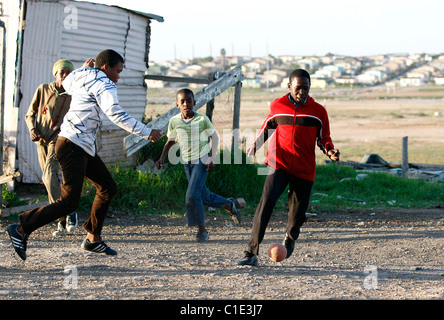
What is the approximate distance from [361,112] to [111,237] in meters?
37.5

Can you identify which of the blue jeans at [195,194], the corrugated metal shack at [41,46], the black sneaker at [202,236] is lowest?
the black sneaker at [202,236]

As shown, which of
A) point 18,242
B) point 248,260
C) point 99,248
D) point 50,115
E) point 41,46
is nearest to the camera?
point 18,242

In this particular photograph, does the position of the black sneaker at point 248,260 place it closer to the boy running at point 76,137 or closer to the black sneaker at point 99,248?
the black sneaker at point 99,248

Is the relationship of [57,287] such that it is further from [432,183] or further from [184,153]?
[432,183]

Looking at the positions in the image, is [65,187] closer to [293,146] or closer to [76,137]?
[76,137]

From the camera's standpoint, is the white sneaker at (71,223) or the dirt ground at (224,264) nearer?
the dirt ground at (224,264)

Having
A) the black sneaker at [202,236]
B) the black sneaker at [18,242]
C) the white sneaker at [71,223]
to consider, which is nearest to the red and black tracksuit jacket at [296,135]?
the black sneaker at [202,236]

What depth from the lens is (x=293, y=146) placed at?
19.1ft

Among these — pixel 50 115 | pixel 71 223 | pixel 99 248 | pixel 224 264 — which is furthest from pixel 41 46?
pixel 224 264

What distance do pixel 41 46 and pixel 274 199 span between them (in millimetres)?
4980

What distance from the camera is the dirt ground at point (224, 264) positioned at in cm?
503

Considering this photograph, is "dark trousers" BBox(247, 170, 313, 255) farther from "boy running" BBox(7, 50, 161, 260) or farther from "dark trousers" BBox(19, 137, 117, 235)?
"dark trousers" BBox(19, 137, 117, 235)

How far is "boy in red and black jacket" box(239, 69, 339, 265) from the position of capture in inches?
229

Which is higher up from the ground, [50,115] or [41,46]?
[41,46]
